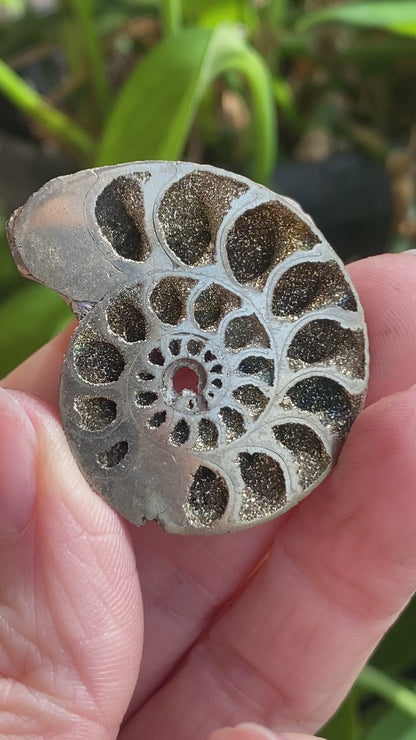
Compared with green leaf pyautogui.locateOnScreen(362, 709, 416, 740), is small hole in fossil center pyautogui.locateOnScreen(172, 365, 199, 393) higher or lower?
higher

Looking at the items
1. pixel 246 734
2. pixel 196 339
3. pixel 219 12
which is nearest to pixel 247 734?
pixel 246 734

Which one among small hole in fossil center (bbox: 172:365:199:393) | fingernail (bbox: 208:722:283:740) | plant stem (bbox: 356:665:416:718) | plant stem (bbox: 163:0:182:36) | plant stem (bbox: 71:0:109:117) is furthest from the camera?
plant stem (bbox: 71:0:109:117)

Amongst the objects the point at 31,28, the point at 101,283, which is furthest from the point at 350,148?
the point at 101,283

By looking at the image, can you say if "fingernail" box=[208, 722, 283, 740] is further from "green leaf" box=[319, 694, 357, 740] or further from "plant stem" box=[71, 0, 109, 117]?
"plant stem" box=[71, 0, 109, 117]

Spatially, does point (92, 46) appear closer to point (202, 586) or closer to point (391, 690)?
point (202, 586)

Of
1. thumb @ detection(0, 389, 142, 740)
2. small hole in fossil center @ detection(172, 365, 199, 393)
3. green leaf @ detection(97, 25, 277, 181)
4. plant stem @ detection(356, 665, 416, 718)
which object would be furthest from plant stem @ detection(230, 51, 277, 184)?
plant stem @ detection(356, 665, 416, 718)

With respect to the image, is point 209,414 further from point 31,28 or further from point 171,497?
point 31,28

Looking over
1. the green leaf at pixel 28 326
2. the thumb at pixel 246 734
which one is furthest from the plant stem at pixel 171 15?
the thumb at pixel 246 734

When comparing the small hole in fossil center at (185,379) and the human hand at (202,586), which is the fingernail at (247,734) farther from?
the small hole in fossil center at (185,379)
